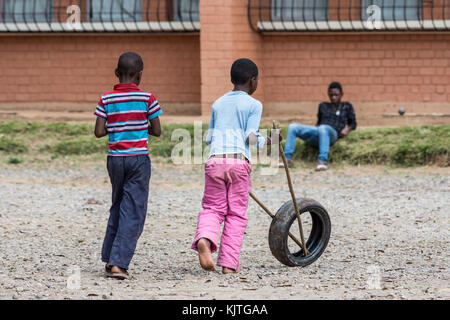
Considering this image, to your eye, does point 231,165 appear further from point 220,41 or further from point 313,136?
point 220,41

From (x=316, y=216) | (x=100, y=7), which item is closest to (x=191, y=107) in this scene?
(x=100, y=7)

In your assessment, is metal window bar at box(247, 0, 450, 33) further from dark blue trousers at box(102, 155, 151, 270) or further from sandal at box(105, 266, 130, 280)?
sandal at box(105, 266, 130, 280)

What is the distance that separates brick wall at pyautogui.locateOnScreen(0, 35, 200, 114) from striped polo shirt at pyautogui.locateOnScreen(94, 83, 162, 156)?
8904 mm

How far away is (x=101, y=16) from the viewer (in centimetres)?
1489

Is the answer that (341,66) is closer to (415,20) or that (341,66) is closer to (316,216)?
(415,20)

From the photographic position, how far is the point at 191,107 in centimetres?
1459

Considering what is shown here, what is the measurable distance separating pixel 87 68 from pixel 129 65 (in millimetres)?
→ 9547

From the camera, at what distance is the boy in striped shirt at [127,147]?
5.61 metres

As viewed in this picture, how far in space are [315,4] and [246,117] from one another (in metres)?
8.81

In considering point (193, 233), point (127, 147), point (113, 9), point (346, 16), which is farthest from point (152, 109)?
point (113, 9)

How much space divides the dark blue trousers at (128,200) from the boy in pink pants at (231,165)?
0.42 m

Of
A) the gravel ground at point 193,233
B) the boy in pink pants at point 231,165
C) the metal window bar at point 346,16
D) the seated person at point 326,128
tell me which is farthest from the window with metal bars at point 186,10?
the boy in pink pants at point 231,165

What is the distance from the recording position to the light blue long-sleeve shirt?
579 cm

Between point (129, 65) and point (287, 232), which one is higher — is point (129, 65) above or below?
above
